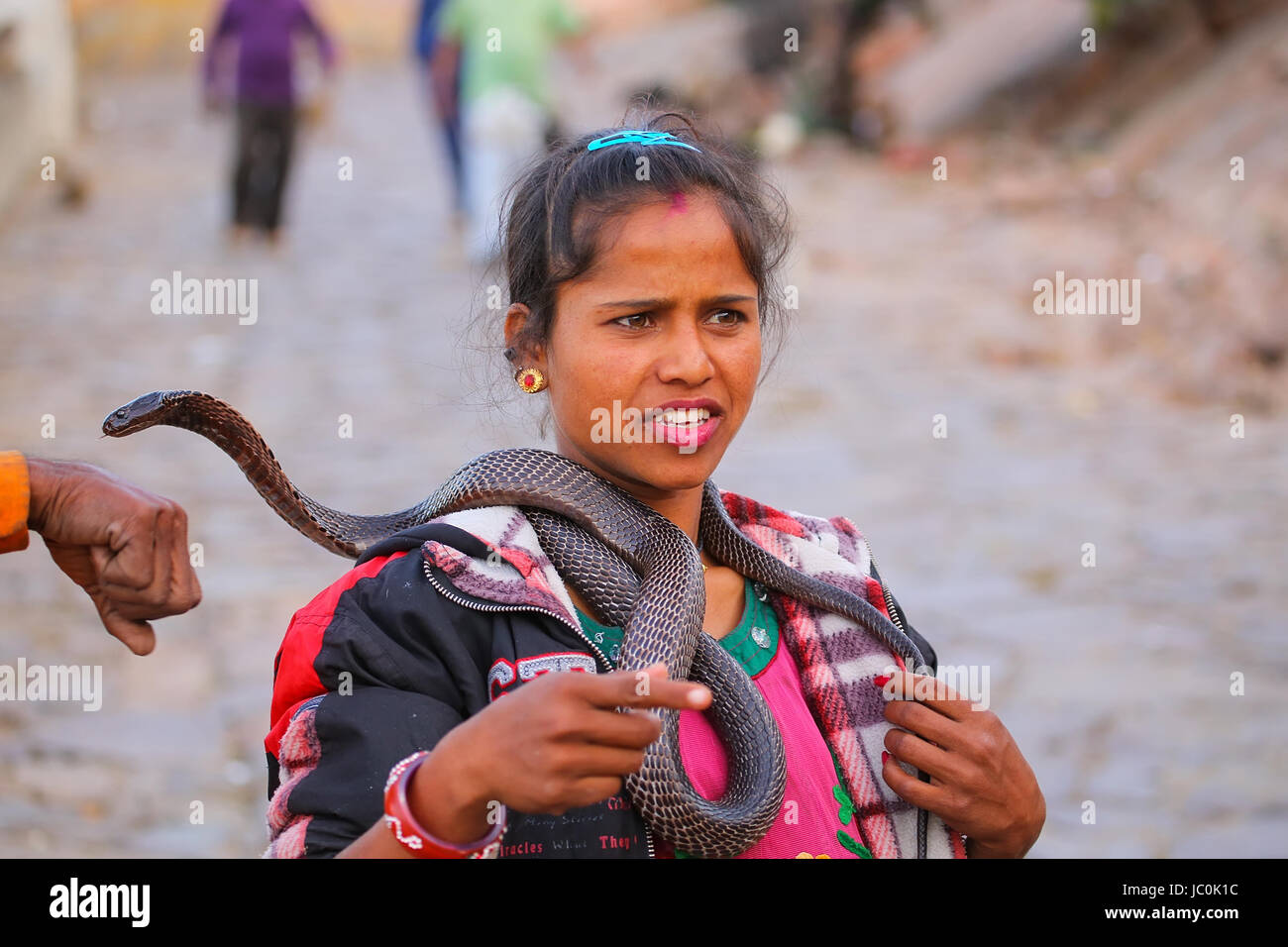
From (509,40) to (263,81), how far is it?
98.9 inches

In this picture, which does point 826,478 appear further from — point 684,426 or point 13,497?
point 13,497

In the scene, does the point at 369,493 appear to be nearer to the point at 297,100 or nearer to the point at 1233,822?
the point at 1233,822

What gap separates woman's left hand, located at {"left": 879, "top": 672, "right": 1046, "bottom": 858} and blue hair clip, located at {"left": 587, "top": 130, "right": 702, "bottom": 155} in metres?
0.89

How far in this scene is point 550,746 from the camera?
159 centimetres

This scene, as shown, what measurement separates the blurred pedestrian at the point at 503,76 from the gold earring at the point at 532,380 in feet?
27.2

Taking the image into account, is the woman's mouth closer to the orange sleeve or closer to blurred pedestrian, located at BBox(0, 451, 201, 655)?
blurred pedestrian, located at BBox(0, 451, 201, 655)

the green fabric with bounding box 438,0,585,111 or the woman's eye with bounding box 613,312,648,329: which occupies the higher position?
the green fabric with bounding box 438,0,585,111

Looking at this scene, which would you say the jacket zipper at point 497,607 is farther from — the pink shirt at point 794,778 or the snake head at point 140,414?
the snake head at point 140,414

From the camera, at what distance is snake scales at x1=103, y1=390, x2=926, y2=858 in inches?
75.9

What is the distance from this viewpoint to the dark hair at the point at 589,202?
2.18m
